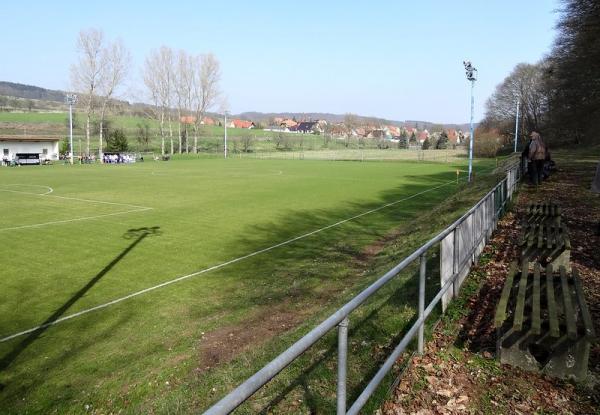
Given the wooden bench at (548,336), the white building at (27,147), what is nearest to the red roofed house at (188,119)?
the white building at (27,147)

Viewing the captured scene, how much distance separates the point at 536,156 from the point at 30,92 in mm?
207848

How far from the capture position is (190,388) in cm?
584

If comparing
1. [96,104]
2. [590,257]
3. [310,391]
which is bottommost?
[310,391]

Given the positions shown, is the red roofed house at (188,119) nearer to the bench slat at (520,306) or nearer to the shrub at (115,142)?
the shrub at (115,142)

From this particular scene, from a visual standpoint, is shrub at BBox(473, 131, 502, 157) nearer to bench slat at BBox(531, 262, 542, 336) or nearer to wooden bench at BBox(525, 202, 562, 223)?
wooden bench at BBox(525, 202, 562, 223)

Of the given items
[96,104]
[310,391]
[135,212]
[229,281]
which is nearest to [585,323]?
[310,391]

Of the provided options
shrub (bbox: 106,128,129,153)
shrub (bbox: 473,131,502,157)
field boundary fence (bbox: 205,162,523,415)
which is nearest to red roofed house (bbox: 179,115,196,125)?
shrub (bbox: 106,128,129,153)

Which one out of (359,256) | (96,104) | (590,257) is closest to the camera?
(590,257)

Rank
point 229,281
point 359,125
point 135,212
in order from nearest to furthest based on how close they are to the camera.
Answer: point 229,281
point 135,212
point 359,125

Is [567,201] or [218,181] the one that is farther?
[218,181]

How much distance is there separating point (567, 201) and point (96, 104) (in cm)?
7723

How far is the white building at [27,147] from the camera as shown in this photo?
2655 inches

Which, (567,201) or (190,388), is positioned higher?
(567,201)

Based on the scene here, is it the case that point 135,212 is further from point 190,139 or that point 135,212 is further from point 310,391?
point 190,139
